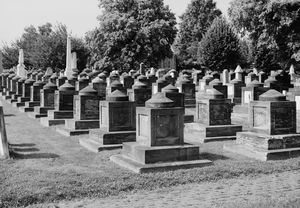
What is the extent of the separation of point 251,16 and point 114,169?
1061 inches

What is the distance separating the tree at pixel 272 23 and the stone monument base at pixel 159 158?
23046mm

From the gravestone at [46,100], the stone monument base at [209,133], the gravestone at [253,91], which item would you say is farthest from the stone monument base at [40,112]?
the gravestone at [253,91]

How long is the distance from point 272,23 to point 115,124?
2309 centimetres

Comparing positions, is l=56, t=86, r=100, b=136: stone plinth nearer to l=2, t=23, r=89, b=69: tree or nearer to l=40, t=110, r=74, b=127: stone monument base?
l=40, t=110, r=74, b=127: stone monument base

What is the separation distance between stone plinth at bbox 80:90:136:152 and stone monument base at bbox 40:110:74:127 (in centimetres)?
469

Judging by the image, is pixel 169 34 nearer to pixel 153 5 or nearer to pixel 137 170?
pixel 153 5

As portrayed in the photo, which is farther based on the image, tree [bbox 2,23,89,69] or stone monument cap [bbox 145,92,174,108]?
tree [bbox 2,23,89,69]

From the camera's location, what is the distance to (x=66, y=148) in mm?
12367

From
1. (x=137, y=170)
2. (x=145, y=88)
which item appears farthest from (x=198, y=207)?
(x=145, y=88)

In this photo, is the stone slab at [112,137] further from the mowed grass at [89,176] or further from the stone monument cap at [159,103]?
the stone monument cap at [159,103]

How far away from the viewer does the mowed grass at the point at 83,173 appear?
7.80m

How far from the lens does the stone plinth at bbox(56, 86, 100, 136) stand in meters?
15.1

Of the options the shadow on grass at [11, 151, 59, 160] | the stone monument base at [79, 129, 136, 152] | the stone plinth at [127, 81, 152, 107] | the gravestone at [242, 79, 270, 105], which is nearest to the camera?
the shadow on grass at [11, 151, 59, 160]

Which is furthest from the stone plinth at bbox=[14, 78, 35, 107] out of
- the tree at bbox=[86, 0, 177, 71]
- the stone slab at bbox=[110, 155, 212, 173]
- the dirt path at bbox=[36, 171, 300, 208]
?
the tree at bbox=[86, 0, 177, 71]
